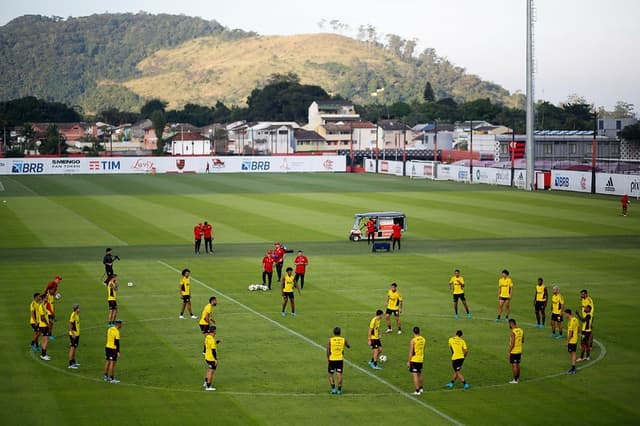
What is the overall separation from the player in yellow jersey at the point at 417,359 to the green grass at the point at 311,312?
403mm

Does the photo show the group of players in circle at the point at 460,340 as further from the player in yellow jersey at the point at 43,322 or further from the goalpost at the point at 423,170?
the goalpost at the point at 423,170

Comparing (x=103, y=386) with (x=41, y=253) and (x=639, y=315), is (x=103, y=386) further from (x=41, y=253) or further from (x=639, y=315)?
(x=41, y=253)

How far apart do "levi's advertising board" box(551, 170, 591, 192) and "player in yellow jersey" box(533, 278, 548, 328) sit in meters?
60.7

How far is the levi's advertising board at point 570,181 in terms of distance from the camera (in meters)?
90.9

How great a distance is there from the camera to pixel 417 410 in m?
23.2

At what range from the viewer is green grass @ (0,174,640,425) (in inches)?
928

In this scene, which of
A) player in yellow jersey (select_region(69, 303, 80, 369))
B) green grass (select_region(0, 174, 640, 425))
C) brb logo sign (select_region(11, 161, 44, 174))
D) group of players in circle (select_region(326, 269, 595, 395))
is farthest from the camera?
brb logo sign (select_region(11, 161, 44, 174))

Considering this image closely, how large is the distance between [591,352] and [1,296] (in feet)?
70.9

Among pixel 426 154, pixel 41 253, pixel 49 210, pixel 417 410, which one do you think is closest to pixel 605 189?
pixel 49 210

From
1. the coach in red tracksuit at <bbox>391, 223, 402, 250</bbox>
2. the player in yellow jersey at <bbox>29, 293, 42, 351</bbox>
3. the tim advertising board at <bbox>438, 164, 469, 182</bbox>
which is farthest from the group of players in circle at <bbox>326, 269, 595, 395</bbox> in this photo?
the tim advertising board at <bbox>438, 164, 469, 182</bbox>

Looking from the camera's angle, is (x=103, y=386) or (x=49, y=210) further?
(x=49, y=210)

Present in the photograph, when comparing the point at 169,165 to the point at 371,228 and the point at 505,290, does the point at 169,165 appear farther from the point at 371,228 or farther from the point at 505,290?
the point at 505,290

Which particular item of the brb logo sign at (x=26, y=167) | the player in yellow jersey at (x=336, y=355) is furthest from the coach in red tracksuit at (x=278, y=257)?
the brb logo sign at (x=26, y=167)

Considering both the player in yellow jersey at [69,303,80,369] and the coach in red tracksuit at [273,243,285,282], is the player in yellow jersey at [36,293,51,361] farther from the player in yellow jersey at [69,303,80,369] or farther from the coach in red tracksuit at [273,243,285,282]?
the coach in red tracksuit at [273,243,285,282]
